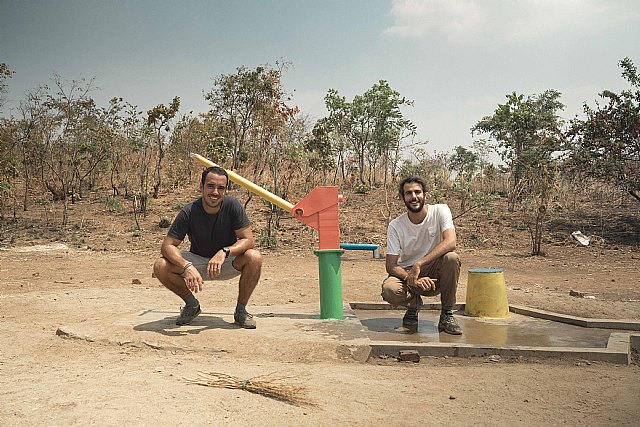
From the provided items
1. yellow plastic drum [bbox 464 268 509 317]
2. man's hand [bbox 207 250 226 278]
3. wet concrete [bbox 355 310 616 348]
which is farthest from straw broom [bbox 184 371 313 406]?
yellow plastic drum [bbox 464 268 509 317]

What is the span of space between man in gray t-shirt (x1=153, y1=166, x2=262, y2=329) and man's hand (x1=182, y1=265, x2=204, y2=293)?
0.53 ft

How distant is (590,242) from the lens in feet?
39.6

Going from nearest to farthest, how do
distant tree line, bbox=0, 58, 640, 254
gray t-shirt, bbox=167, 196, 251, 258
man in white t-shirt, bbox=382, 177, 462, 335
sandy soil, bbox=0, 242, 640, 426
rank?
sandy soil, bbox=0, 242, 640, 426, gray t-shirt, bbox=167, 196, 251, 258, man in white t-shirt, bbox=382, 177, 462, 335, distant tree line, bbox=0, 58, 640, 254

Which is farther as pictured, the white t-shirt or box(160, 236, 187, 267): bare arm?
the white t-shirt

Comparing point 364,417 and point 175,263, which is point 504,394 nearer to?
point 364,417

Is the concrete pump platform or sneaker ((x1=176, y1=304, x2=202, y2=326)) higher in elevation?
sneaker ((x1=176, y1=304, x2=202, y2=326))

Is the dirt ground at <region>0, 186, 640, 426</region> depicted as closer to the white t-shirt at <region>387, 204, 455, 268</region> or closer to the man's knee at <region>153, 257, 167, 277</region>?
the man's knee at <region>153, 257, 167, 277</region>

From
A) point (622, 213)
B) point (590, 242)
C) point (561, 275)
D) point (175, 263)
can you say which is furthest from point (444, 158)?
point (175, 263)

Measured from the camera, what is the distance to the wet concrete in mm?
4242

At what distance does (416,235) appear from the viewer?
4.60 meters

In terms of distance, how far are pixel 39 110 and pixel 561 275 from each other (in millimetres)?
12704

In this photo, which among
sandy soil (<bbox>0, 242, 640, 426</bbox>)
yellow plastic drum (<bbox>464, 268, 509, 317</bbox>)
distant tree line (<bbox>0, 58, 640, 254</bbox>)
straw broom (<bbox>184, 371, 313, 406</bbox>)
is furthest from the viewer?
distant tree line (<bbox>0, 58, 640, 254</bbox>)

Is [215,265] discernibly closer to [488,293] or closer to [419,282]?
[419,282]

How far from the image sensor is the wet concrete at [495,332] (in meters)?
4.24
